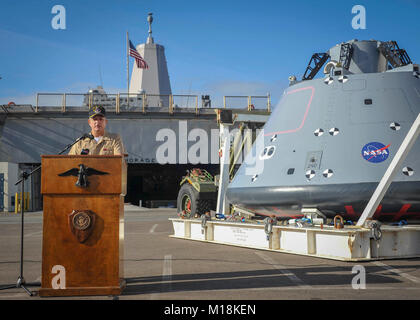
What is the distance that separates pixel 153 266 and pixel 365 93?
19.3 feet

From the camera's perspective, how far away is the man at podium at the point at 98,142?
564 centimetres

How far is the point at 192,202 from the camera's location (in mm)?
15094

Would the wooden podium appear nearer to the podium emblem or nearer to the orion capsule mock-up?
the podium emblem

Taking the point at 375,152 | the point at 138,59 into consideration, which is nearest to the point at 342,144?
the point at 375,152

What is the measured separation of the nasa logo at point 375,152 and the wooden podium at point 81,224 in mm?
5705

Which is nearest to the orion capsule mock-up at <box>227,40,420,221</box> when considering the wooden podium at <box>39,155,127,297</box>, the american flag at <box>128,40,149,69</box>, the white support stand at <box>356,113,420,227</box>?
the white support stand at <box>356,113,420,227</box>

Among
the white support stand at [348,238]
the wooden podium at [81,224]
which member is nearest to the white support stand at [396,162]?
the white support stand at [348,238]

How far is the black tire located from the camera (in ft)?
49.0

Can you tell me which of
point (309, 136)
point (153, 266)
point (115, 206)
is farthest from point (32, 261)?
point (309, 136)

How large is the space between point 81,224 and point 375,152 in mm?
6221

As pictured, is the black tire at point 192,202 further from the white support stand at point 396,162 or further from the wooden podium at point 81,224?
the wooden podium at point 81,224

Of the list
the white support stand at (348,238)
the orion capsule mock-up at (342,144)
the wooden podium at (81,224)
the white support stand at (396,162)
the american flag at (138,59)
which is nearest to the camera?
the wooden podium at (81,224)

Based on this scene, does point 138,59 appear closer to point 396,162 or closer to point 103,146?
point 396,162

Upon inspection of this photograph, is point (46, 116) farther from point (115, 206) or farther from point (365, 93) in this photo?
point (115, 206)
